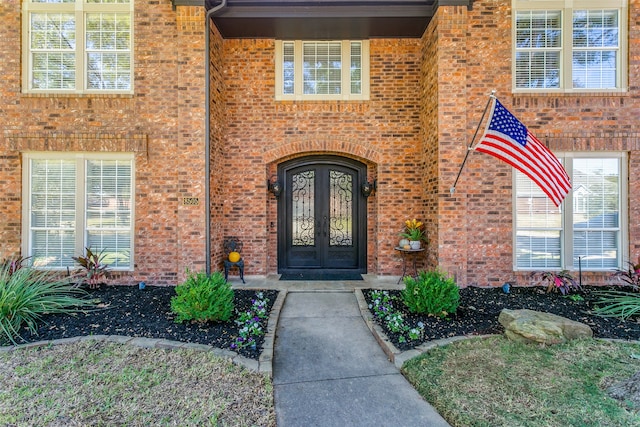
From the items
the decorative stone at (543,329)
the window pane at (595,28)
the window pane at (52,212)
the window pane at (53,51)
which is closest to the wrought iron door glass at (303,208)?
the decorative stone at (543,329)

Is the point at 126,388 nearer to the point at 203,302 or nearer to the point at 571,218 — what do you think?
the point at 203,302

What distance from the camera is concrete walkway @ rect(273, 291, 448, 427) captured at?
8.78ft

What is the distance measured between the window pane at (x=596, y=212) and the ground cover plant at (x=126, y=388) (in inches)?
250

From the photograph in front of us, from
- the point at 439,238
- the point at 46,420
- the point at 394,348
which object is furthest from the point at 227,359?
the point at 439,238

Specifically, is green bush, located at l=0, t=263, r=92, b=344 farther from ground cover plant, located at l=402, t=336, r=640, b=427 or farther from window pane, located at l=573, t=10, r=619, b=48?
window pane, located at l=573, t=10, r=619, b=48

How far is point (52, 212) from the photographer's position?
6.11 m

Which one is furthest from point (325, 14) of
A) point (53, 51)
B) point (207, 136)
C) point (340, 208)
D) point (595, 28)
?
point (53, 51)

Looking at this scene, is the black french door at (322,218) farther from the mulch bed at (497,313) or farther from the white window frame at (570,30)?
the white window frame at (570,30)

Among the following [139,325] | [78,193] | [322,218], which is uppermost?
[78,193]

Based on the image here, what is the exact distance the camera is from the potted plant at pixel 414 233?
608 cm

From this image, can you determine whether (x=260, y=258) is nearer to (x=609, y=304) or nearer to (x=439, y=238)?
(x=439, y=238)

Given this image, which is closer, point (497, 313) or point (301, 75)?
point (497, 313)

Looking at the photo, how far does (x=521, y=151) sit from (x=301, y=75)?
431 centimetres

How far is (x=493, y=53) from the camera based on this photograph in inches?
233
